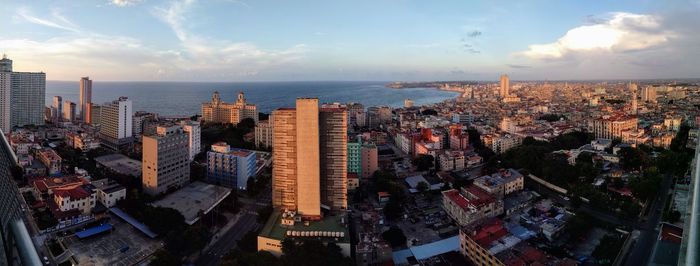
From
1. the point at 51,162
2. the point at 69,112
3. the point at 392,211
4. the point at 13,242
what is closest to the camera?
the point at 13,242

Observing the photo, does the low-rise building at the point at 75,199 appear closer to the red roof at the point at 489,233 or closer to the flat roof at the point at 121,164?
the flat roof at the point at 121,164

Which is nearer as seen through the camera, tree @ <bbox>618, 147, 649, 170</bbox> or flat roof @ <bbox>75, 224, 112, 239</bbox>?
flat roof @ <bbox>75, 224, 112, 239</bbox>

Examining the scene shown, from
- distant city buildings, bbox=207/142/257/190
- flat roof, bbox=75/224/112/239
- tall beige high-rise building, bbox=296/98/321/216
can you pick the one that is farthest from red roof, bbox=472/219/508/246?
flat roof, bbox=75/224/112/239

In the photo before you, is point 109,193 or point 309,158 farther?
point 109,193

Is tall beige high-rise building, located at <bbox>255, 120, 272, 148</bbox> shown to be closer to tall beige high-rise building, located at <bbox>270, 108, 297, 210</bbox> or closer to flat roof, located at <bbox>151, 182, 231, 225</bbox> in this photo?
flat roof, located at <bbox>151, 182, 231, 225</bbox>

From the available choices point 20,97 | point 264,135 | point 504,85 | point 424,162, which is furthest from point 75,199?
point 504,85

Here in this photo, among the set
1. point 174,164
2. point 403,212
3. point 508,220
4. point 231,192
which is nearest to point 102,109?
point 174,164

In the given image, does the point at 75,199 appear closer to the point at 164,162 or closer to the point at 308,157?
the point at 164,162

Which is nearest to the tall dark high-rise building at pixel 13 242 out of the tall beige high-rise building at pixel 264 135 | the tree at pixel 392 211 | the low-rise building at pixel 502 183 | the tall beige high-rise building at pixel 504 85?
the tree at pixel 392 211
